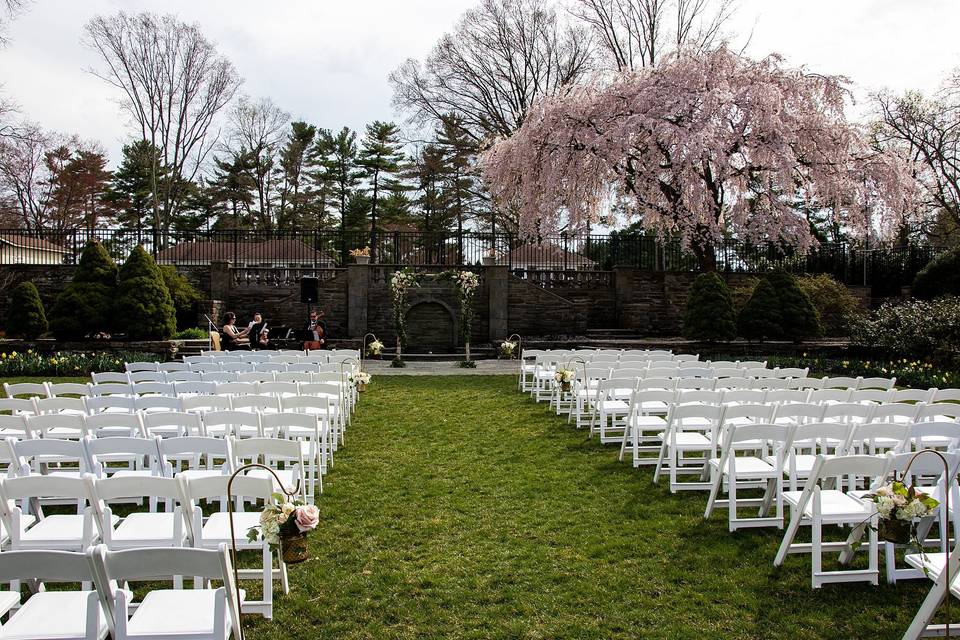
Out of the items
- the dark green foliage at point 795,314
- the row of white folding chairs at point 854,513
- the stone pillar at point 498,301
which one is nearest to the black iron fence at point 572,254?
the stone pillar at point 498,301

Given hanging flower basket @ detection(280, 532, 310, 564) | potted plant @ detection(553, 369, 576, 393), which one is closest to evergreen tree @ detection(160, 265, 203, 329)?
potted plant @ detection(553, 369, 576, 393)

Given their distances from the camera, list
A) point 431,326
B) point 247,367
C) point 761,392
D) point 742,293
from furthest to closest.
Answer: point 431,326
point 742,293
point 247,367
point 761,392

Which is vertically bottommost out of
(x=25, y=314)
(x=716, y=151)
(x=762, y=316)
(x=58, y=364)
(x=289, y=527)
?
(x=289, y=527)

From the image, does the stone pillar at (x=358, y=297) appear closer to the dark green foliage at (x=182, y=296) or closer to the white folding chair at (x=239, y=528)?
the dark green foliage at (x=182, y=296)

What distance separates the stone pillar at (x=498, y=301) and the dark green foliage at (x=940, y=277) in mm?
13664

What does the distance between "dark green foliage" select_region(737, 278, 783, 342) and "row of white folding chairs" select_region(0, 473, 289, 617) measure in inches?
659

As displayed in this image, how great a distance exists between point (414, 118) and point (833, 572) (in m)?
33.3

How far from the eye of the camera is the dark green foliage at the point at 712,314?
60.0 ft

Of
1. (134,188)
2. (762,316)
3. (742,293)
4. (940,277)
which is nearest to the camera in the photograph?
(762,316)

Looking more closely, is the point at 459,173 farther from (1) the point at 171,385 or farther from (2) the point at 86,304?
(1) the point at 171,385

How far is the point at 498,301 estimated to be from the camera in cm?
2328

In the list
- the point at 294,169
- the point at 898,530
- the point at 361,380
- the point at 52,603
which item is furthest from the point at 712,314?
the point at 294,169

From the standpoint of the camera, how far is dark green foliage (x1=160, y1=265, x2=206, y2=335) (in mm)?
22344

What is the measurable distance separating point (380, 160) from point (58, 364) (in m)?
27.8
